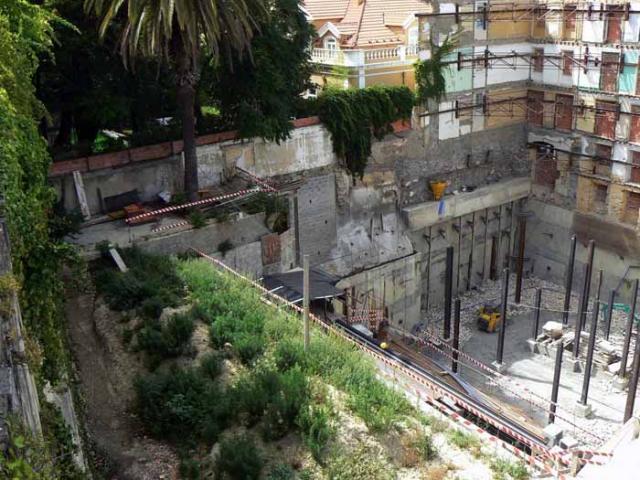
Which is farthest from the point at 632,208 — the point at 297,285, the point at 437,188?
the point at 297,285

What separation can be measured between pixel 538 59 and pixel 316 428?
29567 millimetres

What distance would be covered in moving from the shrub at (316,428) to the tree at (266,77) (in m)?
13.6

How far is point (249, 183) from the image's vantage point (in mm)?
27938

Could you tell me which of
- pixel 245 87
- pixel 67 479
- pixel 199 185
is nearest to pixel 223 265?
pixel 199 185

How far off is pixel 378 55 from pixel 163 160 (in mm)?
11916

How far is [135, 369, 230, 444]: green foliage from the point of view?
1538 centimetres

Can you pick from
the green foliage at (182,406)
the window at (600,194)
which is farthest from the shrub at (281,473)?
the window at (600,194)

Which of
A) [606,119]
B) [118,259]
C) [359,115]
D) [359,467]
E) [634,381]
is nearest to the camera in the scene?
[359,467]

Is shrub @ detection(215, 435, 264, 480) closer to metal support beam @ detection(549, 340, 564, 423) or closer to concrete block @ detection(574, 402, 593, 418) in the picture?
metal support beam @ detection(549, 340, 564, 423)

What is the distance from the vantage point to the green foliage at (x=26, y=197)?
42.4 ft

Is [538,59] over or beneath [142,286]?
over

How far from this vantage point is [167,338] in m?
18.0

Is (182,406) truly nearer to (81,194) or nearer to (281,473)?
(281,473)

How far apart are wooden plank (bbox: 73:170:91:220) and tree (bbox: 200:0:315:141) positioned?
236 inches
